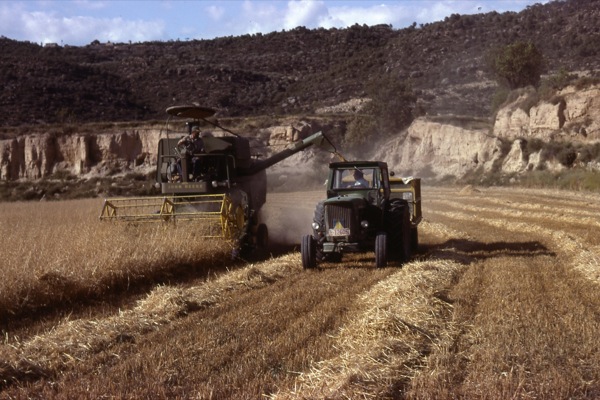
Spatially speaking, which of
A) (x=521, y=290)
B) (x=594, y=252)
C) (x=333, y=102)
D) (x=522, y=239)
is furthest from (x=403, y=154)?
(x=521, y=290)

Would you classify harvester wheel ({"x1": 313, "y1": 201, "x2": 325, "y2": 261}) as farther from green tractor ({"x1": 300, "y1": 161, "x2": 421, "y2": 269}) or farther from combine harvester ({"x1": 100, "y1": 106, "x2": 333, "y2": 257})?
combine harvester ({"x1": 100, "y1": 106, "x2": 333, "y2": 257})

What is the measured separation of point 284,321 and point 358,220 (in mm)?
4813

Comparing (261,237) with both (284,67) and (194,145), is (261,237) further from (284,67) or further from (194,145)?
(284,67)

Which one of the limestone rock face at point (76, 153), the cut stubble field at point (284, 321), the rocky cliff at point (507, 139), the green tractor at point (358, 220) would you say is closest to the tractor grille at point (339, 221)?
the green tractor at point (358, 220)

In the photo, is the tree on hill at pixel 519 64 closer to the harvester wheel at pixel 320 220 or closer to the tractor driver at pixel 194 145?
the tractor driver at pixel 194 145

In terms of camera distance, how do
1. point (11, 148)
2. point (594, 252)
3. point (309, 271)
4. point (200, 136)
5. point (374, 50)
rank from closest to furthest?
point (309, 271), point (594, 252), point (200, 136), point (11, 148), point (374, 50)

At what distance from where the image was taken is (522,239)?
56.9ft

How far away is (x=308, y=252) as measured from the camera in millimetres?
12914

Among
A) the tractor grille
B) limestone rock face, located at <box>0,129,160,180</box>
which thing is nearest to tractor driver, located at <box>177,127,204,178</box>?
the tractor grille

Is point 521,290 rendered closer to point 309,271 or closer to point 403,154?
point 309,271

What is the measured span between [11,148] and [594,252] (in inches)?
1945

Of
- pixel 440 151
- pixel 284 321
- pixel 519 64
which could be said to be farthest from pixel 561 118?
pixel 284 321

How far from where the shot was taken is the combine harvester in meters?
14.8

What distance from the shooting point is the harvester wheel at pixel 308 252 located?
12898 mm
